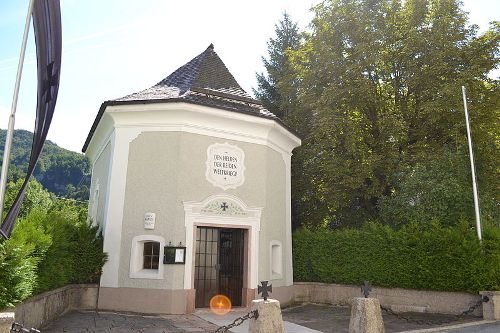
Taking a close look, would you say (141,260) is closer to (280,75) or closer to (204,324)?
(204,324)

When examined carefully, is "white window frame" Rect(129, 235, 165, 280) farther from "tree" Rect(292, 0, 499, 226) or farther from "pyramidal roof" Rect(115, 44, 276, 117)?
"tree" Rect(292, 0, 499, 226)

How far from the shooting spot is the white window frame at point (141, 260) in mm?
11367

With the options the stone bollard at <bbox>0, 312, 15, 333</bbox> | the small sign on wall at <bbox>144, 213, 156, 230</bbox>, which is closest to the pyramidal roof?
the small sign on wall at <bbox>144, 213, 156, 230</bbox>

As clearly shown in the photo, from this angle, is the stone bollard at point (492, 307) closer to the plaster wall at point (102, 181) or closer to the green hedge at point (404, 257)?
the green hedge at point (404, 257)

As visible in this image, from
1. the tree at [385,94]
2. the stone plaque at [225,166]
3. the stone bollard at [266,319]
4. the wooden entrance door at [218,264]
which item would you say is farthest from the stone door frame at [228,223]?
the tree at [385,94]

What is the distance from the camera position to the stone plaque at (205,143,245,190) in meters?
12.4

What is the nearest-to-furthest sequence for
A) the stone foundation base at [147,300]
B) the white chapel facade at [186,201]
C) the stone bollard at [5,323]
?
the stone bollard at [5,323]
the stone foundation base at [147,300]
the white chapel facade at [186,201]

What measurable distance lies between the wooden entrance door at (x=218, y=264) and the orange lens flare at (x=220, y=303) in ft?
0.37

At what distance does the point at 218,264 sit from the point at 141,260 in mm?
2393

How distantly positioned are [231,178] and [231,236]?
6.30 feet

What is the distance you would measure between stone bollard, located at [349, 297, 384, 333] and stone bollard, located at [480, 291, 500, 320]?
4119 mm

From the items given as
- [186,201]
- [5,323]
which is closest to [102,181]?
[186,201]

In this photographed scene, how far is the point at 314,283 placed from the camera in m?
14.7

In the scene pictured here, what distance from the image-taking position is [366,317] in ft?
25.0
